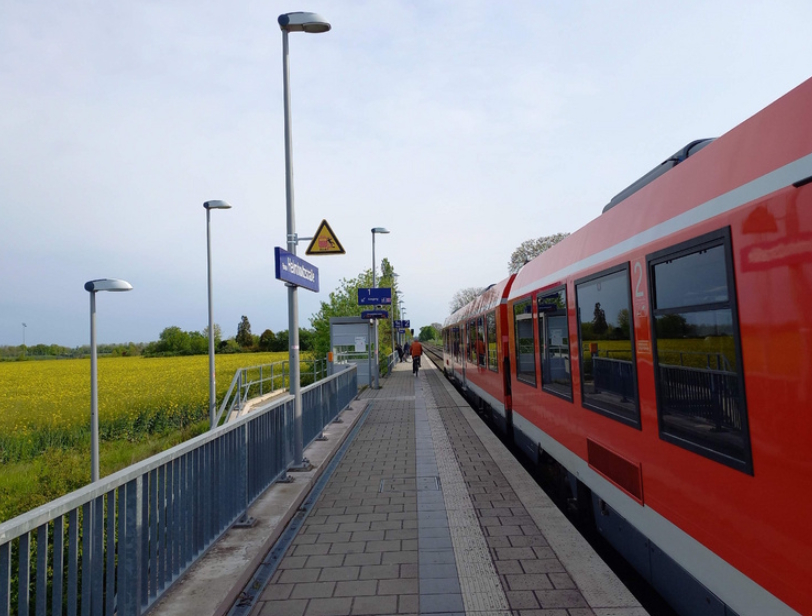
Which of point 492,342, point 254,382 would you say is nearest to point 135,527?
point 492,342

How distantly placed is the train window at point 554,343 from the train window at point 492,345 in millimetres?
3477

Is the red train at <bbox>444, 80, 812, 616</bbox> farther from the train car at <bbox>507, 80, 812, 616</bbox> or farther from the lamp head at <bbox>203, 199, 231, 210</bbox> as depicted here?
the lamp head at <bbox>203, 199, 231, 210</bbox>

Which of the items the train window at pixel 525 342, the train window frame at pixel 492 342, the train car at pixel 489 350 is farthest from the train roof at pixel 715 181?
the train window frame at pixel 492 342

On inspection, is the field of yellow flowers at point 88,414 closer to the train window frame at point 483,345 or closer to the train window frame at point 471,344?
the train window frame at point 471,344

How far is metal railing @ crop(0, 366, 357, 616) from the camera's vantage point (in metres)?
2.50

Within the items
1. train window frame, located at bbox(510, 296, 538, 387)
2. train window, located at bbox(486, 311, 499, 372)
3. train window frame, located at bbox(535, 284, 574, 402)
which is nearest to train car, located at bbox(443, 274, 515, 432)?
train window, located at bbox(486, 311, 499, 372)

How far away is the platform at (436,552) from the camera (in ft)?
12.5

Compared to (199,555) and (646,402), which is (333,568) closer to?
(199,555)

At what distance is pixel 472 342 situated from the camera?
48.2 ft

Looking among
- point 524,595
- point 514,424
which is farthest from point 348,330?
point 524,595

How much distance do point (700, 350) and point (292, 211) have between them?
608 cm

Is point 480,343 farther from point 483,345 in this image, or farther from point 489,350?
point 489,350

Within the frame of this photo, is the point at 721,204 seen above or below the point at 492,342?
above

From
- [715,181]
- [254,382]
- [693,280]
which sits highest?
[715,181]
